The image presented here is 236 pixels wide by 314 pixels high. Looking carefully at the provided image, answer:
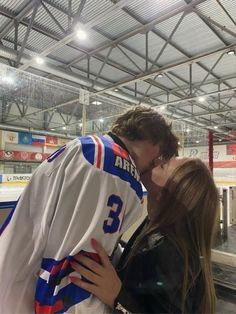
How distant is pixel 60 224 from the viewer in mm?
617

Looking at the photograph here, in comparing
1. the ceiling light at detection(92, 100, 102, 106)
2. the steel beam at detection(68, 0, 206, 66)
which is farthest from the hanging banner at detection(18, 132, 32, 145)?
the ceiling light at detection(92, 100, 102, 106)

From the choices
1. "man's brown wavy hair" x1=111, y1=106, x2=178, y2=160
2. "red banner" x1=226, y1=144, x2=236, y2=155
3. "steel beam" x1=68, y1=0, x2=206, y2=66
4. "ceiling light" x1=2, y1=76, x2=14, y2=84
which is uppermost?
"steel beam" x1=68, y1=0, x2=206, y2=66

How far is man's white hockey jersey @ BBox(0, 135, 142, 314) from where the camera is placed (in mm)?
619

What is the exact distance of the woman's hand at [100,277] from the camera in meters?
0.66

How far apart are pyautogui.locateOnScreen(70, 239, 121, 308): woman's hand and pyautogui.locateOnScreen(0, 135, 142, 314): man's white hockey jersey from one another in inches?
0.6

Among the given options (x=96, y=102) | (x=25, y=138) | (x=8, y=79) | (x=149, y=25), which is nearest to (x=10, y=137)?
(x=25, y=138)

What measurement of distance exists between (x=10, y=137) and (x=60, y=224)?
32.3ft

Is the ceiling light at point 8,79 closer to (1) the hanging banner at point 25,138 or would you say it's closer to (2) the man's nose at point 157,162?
(2) the man's nose at point 157,162

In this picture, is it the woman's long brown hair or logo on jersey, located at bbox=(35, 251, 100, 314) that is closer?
logo on jersey, located at bbox=(35, 251, 100, 314)

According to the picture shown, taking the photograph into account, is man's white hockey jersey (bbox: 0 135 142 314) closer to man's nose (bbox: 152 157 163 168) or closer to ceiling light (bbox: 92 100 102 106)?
man's nose (bbox: 152 157 163 168)

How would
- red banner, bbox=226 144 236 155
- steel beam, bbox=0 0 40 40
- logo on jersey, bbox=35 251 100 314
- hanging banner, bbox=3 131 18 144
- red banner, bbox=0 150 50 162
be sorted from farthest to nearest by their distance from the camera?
red banner, bbox=226 144 236 155, red banner, bbox=0 150 50 162, hanging banner, bbox=3 131 18 144, steel beam, bbox=0 0 40 40, logo on jersey, bbox=35 251 100 314

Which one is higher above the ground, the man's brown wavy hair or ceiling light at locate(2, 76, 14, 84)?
ceiling light at locate(2, 76, 14, 84)

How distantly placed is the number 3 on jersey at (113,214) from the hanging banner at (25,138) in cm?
979

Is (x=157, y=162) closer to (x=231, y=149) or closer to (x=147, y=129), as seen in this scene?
(x=147, y=129)
